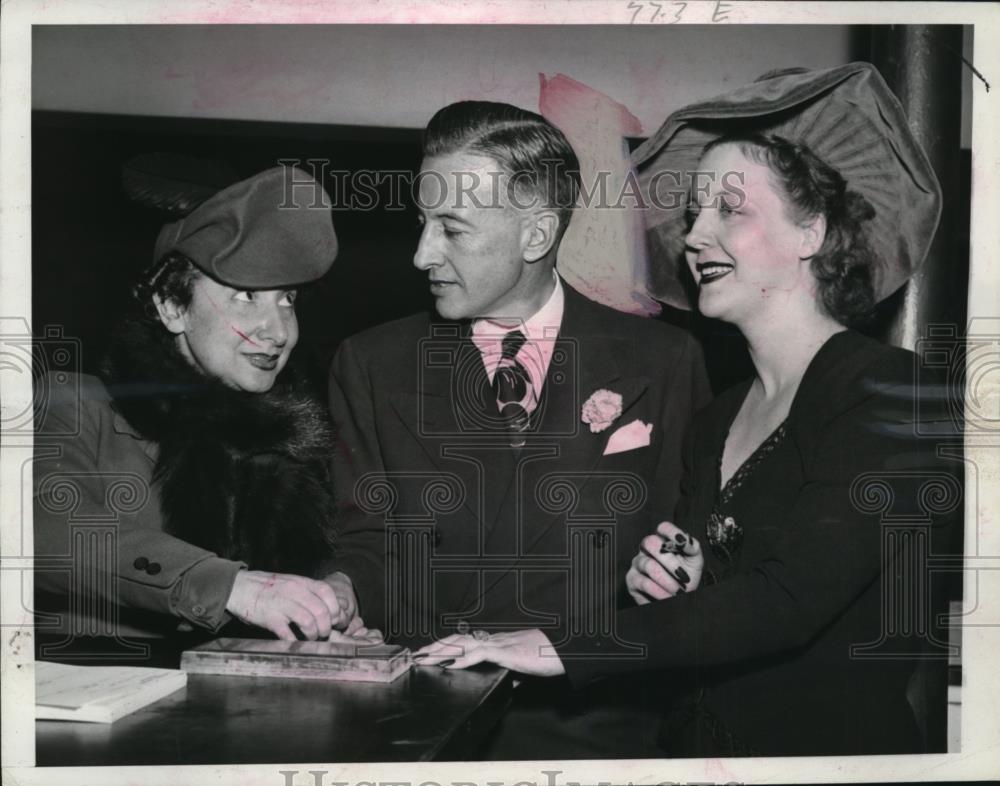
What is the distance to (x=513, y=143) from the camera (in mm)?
3180

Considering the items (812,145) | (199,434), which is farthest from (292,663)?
(812,145)

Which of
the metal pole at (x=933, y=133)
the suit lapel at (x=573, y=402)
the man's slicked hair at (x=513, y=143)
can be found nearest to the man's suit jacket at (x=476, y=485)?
the suit lapel at (x=573, y=402)

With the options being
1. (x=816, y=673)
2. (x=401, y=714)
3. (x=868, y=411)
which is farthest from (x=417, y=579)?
(x=868, y=411)

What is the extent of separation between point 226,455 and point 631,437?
45.1 inches

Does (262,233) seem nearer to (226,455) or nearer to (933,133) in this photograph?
(226,455)

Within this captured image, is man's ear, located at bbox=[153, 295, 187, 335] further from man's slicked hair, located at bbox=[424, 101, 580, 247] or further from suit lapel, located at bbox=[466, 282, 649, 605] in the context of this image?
suit lapel, located at bbox=[466, 282, 649, 605]

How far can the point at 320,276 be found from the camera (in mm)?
3162

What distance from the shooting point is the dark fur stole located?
121 inches

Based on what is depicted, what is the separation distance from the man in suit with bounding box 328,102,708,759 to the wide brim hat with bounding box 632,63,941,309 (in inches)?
9.5

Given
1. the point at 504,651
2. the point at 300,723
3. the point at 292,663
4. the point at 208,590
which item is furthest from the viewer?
the point at 504,651

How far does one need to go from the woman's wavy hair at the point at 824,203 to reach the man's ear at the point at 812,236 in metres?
0.01

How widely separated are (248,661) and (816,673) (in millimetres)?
1571

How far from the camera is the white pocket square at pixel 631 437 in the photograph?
3.19 metres

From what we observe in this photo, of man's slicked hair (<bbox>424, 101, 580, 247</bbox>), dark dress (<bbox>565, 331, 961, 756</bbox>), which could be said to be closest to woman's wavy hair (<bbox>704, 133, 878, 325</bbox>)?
dark dress (<bbox>565, 331, 961, 756</bbox>)
